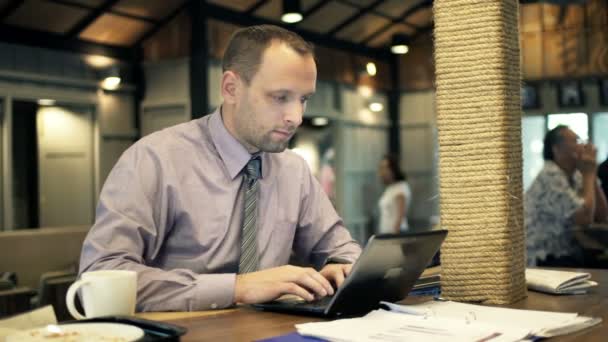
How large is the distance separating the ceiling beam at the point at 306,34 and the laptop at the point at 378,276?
6641 mm

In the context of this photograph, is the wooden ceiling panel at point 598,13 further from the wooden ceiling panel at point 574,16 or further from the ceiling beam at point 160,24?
the ceiling beam at point 160,24

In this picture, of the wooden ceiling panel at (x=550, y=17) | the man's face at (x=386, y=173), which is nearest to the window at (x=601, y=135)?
the wooden ceiling panel at (x=550, y=17)

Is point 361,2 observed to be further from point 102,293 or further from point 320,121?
point 102,293

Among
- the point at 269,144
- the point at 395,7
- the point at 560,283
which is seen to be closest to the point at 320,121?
the point at 395,7

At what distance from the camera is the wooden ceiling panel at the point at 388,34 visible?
34.8 ft

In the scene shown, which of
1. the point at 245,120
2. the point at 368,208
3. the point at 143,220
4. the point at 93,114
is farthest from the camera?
the point at 368,208

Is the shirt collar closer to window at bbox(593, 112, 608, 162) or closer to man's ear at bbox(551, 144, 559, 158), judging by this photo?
man's ear at bbox(551, 144, 559, 158)

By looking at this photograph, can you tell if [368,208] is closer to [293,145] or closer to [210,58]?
[293,145]

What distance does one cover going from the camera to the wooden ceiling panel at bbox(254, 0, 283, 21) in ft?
27.5

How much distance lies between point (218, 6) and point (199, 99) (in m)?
1.05

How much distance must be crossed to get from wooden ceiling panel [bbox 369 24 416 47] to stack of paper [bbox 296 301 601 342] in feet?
31.0

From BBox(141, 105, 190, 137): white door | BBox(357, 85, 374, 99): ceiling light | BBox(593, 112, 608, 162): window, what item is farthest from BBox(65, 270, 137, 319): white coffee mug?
BBox(357, 85, 374, 99): ceiling light

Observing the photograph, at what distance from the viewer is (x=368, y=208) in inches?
420

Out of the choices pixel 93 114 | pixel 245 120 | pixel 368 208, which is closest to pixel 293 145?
pixel 368 208
